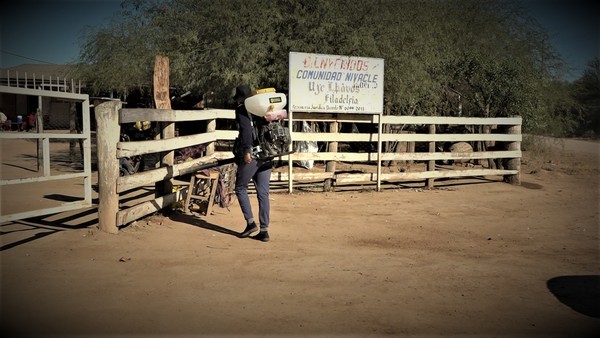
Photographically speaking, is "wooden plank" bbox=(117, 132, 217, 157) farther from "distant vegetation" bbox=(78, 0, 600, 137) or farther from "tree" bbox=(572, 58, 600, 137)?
"tree" bbox=(572, 58, 600, 137)

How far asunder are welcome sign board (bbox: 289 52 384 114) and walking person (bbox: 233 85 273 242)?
3.88 metres

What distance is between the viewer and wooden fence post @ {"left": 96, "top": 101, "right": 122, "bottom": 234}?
20.8 ft

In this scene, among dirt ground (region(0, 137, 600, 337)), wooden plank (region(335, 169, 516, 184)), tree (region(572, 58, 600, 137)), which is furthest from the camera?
tree (region(572, 58, 600, 137))

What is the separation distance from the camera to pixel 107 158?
6.36 metres

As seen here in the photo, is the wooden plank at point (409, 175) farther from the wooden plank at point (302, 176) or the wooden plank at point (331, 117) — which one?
the wooden plank at point (331, 117)

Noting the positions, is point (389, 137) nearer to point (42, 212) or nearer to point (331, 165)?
point (331, 165)

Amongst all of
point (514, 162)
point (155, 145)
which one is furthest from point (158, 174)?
point (514, 162)

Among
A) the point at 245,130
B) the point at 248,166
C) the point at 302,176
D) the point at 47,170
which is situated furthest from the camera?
the point at 302,176

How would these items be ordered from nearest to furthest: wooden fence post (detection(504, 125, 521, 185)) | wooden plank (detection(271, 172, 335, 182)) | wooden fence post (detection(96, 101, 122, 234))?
wooden fence post (detection(96, 101, 122, 234)) → wooden plank (detection(271, 172, 335, 182)) → wooden fence post (detection(504, 125, 521, 185))

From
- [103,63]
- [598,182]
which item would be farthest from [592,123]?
[103,63]

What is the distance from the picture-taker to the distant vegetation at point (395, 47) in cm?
1342

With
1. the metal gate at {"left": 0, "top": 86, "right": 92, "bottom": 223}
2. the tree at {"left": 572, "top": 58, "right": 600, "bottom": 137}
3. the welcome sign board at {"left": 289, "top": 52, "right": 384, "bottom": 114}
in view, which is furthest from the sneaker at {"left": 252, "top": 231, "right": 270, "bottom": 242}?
the tree at {"left": 572, "top": 58, "right": 600, "bottom": 137}

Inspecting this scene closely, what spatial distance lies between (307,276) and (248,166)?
75.5 inches

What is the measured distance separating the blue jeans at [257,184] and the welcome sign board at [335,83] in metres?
3.91
